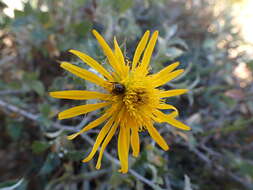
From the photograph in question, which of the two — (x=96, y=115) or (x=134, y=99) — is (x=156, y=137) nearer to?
(x=134, y=99)

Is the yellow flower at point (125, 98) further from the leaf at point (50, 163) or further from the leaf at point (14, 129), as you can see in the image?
the leaf at point (14, 129)

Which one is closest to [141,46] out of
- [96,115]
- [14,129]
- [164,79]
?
[164,79]

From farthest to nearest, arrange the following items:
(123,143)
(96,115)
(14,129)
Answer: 1. (14,129)
2. (96,115)
3. (123,143)

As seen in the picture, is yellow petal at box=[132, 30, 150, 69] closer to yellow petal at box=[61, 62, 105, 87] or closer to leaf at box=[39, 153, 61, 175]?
yellow petal at box=[61, 62, 105, 87]

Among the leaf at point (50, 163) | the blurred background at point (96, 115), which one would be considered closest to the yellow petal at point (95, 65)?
the blurred background at point (96, 115)

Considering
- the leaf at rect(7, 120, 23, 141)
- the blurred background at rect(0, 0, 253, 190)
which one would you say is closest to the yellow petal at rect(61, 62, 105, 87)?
the blurred background at rect(0, 0, 253, 190)

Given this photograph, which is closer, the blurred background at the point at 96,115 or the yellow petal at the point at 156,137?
the yellow petal at the point at 156,137

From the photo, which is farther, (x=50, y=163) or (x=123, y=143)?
(x=50, y=163)
